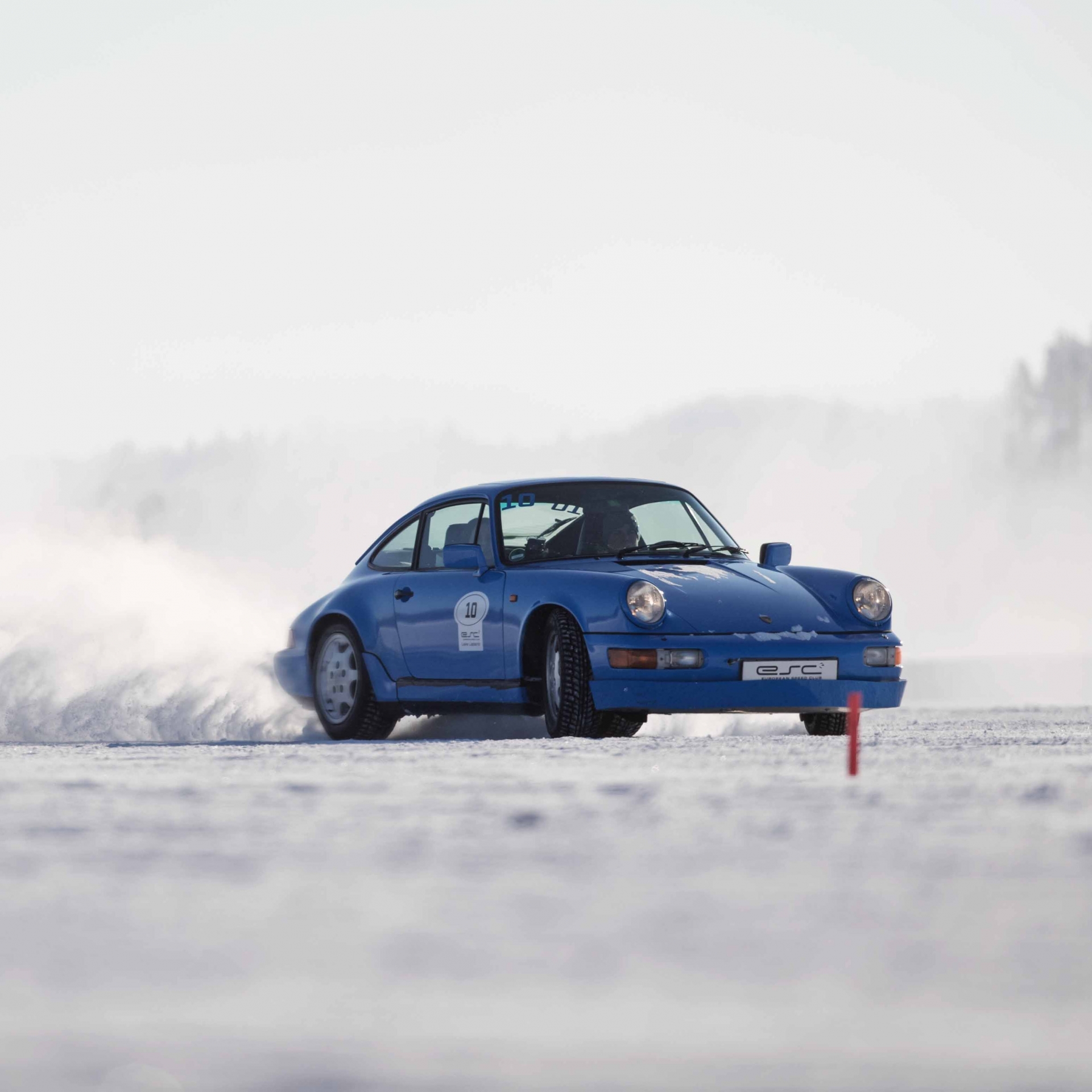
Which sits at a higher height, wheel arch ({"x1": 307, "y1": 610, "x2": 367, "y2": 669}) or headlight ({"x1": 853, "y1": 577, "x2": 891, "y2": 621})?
headlight ({"x1": 853, "y1": 577, "x2": 891, "y2": 621})

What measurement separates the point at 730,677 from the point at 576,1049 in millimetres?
6161

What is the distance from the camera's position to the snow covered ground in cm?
293

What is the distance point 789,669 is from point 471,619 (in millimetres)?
1647

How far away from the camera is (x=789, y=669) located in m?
9.23

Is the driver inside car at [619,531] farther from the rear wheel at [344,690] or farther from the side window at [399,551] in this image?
the rear wheel at [344,690]

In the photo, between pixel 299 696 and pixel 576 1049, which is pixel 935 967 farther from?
pixel 299 696

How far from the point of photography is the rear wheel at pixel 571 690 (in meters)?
9.11

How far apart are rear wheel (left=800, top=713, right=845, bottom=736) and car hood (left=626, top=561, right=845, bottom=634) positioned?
802mm

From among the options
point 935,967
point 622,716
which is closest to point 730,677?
point 622,716

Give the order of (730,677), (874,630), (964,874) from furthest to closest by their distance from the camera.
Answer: (874,630) < (730,677) < (964,874)

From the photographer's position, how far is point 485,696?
9.71m

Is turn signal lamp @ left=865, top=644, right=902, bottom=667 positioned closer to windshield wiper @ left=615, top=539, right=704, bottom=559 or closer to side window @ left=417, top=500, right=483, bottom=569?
windshield wiper @ left=615, top=539, right=704, bottom=559

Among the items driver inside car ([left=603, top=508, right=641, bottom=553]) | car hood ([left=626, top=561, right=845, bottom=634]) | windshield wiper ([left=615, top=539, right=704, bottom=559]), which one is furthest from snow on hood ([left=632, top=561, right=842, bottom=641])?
driver inside car ([left=603, top=508, right=641, bottom=553])

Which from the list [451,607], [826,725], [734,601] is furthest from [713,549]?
[451,607]
